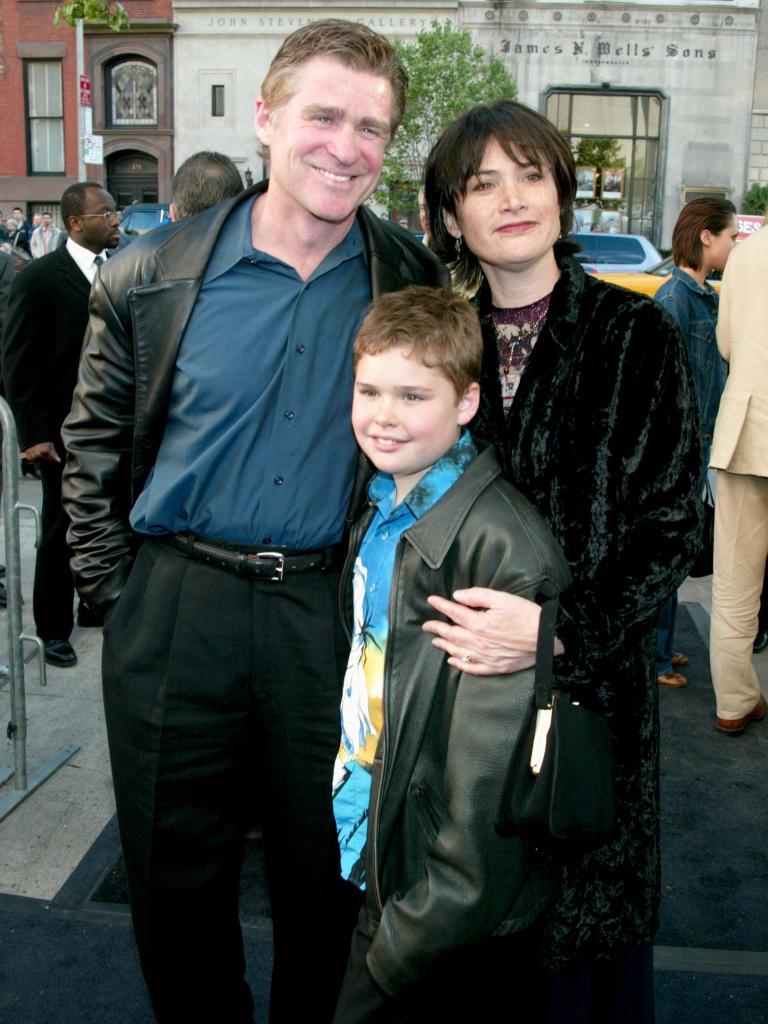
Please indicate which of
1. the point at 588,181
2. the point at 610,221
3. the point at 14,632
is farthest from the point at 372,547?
the point at 588,181

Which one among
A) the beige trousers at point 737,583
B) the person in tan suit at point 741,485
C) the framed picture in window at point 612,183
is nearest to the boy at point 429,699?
the person in tan suit at point 741,485

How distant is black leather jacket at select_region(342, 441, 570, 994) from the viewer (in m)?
1.86

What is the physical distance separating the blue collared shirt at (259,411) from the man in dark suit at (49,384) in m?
3.16

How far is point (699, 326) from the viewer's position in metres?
5.29

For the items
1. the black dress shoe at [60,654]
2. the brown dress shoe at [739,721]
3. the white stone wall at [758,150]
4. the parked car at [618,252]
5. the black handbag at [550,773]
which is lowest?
the black dress shoe at [60,654]

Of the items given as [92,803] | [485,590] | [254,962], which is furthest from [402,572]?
[92,803]

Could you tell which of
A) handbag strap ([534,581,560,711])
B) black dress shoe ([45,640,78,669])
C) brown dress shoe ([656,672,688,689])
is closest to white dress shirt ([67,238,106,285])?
black dress shoe ([45,640,78,669])

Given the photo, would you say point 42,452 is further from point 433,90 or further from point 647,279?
point 433,90

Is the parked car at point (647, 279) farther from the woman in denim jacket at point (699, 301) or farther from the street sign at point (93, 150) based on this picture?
the woman in denim jacket at point (699, 301)

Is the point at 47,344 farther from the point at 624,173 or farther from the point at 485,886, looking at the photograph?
the point at 624,173

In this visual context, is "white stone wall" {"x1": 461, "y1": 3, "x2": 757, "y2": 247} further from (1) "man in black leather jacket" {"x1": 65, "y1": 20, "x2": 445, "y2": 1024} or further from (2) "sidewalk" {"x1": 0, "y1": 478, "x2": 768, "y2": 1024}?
(1) "man in black leather jacket" {"x1": 65, "y1": 20, "x2": 445, "y2": 1024}

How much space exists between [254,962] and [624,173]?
3027 centimetres

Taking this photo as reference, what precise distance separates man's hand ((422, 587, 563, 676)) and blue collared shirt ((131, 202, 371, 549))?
59 cm

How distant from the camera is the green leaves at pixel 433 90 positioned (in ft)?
86.2
